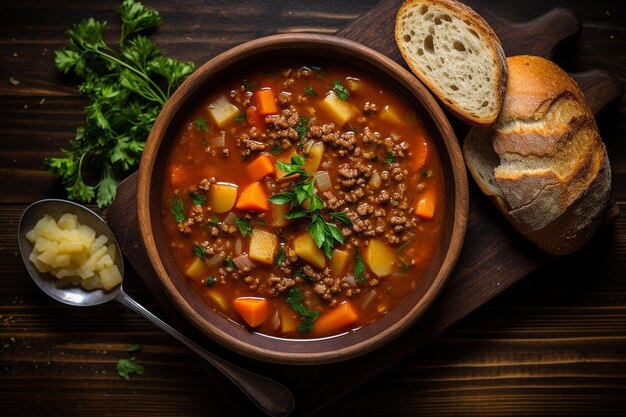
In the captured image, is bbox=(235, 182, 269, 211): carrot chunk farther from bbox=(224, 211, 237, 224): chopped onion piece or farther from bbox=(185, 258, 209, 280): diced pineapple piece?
bbox=(185, 258, 209, 280): diced pineapple piece

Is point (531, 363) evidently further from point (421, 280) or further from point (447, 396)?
point (421, 280)

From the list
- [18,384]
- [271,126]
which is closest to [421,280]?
[271,126]

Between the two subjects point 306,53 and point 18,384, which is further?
point 18,384

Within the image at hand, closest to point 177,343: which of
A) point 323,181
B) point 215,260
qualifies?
point 215,260

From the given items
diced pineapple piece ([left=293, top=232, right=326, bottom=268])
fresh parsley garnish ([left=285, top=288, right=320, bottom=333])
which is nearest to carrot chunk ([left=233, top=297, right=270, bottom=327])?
fresh parsley garnish ([left=285, top=288, right=320, bottom=333])

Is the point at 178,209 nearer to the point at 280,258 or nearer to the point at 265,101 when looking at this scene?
the point at 280,258

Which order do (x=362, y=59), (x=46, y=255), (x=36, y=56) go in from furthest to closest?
(x=36, y=56), (x=46, y=255), (x=362, y=59)
